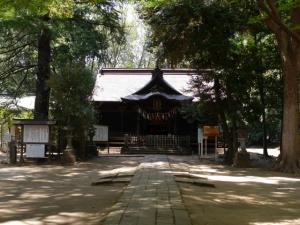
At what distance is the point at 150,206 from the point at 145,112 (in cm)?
2372

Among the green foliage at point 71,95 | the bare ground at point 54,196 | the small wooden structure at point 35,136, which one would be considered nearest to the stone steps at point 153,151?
the green foliage at point 71,95

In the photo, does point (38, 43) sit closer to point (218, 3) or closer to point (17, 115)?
point (17, 115)

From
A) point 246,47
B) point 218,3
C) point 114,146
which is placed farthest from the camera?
point 114,146

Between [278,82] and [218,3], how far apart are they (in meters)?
5.77

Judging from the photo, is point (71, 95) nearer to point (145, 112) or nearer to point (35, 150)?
point (35, 150)

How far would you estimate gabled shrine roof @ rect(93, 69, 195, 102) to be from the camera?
32312mm

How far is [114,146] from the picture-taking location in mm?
33250

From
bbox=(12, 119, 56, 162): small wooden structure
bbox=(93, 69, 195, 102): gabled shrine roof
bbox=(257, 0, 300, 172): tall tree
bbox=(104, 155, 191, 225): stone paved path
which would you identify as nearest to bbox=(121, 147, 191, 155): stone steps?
bbox=(93, 69, 195, 102): gabled shrine roof

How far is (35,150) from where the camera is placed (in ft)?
70.6

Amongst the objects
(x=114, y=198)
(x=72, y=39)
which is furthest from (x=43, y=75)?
(x=114, y=198)

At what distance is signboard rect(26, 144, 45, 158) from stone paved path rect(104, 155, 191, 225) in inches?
384

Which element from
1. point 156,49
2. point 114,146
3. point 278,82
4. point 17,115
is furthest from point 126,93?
point 278,82

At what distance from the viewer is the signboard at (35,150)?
70.5 ft

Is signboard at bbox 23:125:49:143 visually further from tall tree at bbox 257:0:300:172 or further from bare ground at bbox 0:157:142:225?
tall tree at bbox 257:0:300:172
